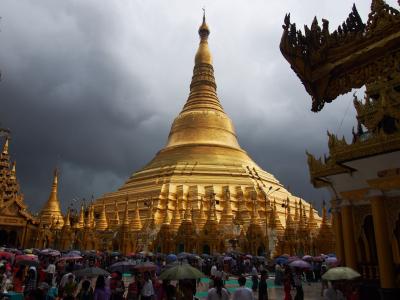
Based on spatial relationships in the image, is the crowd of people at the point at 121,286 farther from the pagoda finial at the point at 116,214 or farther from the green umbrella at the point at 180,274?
the pagoda finial at the point at 116,214

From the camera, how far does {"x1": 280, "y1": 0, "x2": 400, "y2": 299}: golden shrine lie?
728cm

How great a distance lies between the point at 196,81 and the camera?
48.9m

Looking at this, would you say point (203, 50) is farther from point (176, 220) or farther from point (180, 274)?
point (180, 274)

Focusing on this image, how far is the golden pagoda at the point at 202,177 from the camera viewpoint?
33.0m

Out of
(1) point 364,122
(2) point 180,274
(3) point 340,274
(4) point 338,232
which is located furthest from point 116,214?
(3) point 340,274

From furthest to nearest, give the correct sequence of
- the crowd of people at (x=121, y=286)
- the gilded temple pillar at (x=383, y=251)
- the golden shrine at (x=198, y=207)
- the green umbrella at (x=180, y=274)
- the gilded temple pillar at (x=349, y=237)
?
the golden shrine at (x=198, y=207), the gilded temple pillar at (x=349, y=237), the gilded temple pillar at (x=383, y=251), the green umbrella at (x=180, y=274), the crowd of people at (x=121, y=286)

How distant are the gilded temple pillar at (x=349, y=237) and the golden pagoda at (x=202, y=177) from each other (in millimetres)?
19159

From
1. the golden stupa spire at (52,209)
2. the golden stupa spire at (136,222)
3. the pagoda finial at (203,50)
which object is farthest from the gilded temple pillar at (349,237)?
the pagoda finial at (203,50)

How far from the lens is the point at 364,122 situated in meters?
10.2

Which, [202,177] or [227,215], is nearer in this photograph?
[227,215]

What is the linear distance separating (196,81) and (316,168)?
39.5m

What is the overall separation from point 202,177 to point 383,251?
3009 cm

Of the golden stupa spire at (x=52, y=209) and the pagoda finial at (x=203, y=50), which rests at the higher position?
the pagoda finial at (x=203, y=50)

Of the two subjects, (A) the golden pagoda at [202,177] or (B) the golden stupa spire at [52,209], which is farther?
(B) the golden stupa spire at [52,209]
